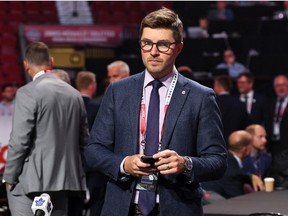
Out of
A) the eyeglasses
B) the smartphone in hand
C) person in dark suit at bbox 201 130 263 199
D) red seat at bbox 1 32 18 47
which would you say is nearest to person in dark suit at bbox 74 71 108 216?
person in dark suit at bbox 201 130 263 199

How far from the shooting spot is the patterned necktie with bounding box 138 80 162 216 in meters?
3.28

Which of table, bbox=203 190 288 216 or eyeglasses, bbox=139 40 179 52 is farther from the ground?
eyeglasses, bbox=139 40 179 52

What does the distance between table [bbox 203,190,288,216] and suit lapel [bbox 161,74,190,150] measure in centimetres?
188

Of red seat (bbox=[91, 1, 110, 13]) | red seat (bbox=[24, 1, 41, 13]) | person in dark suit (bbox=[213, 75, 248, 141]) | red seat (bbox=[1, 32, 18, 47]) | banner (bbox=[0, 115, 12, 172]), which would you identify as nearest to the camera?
banner (bbox=[0, 115, 12, 172])

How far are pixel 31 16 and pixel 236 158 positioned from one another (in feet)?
32.5

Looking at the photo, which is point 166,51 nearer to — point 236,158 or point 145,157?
point 145,157

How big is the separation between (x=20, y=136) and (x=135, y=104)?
8.12 ft

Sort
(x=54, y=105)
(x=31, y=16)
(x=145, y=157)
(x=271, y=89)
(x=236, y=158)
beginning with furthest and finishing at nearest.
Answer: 1. (x=31, y=16)
2. (x=271, y=89)
3. (x=236, y=158)
4. (x=54, y=105)
5. (x=145, y=157)

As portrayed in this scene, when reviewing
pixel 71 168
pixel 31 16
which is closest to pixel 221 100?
pixel 71 168

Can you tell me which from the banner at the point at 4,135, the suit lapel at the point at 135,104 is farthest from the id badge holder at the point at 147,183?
the banner at the point at 4,135

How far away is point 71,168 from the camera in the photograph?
6.10 m

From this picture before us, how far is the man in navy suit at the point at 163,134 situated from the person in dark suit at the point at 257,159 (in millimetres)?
4868

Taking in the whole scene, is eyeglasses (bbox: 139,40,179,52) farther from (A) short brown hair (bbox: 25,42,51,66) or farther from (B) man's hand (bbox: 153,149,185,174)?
(A) short brown hair (bbox: 25,42,51,66)

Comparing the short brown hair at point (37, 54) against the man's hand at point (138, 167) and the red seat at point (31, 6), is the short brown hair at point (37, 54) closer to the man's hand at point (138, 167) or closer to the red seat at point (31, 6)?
the man's hand at point (138, 167)
